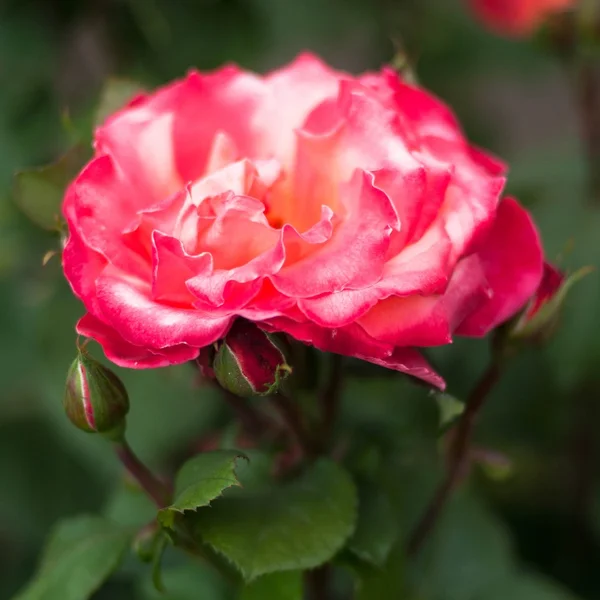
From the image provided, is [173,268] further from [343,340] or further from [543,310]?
[543,310]

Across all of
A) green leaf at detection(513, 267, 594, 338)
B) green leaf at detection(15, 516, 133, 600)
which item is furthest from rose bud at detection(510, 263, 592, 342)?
green leaf at detection(15, 516, 133, 600)

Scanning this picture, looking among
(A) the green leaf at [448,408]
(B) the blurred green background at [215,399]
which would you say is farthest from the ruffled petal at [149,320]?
(B) the blurred green background at [215,399]

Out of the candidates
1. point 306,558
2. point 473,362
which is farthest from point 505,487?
point 306,558

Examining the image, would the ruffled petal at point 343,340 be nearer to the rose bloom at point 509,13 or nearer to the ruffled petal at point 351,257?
the ruffled petal at point 351,257

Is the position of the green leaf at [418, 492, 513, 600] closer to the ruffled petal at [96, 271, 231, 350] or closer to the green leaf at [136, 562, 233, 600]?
the green leaf at [136, 562, 233, 600]

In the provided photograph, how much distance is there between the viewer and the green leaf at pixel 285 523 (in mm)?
341

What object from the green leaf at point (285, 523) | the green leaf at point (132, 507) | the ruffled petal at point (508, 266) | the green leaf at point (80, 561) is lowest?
the green leaf at point (132, 507)

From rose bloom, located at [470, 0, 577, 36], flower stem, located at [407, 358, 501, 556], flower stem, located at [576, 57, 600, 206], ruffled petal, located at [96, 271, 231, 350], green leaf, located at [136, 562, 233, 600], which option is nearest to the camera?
ruffled petal, located at [96, 271, 231, 350]

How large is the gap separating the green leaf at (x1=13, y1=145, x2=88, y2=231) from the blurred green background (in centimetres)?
10

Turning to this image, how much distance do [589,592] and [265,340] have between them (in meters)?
0.56

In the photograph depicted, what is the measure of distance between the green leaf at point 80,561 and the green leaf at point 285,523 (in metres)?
0.07

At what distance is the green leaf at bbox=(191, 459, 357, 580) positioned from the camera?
1.12ft

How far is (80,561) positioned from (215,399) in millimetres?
242

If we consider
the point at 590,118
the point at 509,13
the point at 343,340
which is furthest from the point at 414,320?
the point at 509,13
